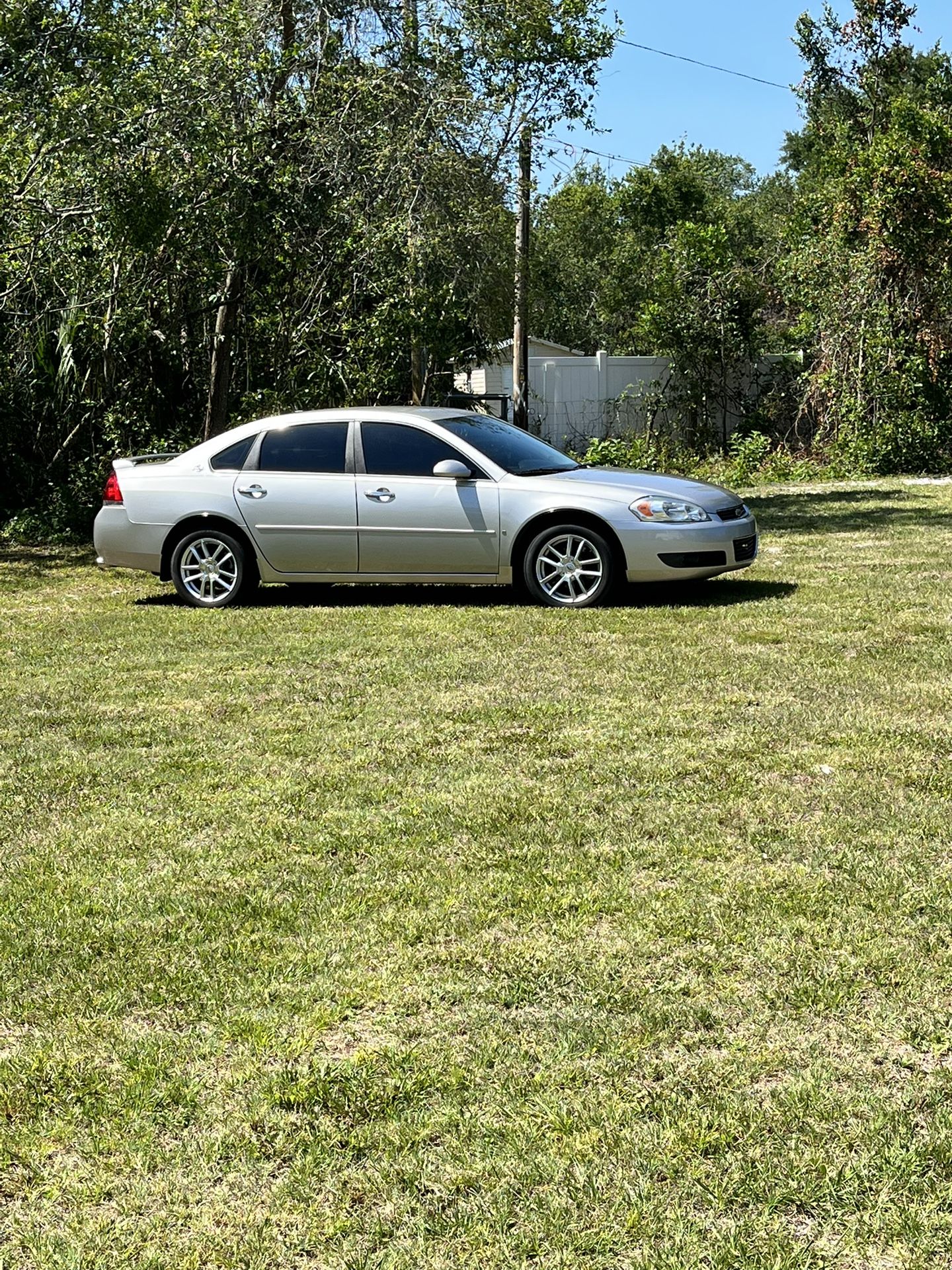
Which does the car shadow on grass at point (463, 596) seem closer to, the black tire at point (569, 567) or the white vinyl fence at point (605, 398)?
the black tire at point (569, 567)

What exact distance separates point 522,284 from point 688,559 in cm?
802

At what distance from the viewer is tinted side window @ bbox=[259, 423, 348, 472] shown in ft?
34.6

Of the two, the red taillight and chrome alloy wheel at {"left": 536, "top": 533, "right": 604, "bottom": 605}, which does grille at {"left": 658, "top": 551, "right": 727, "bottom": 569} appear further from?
the red taillight

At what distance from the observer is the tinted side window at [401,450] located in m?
10.4

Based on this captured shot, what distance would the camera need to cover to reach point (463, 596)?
10797mm

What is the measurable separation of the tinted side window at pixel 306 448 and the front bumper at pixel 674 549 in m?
2.24

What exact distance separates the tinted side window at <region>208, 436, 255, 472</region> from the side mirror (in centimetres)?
158

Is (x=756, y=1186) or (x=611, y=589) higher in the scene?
(x=611, y=589)

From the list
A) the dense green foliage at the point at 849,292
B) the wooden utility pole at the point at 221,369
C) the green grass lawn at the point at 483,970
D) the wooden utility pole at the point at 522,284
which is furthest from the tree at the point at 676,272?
the green grass lawn at the point at 483,970

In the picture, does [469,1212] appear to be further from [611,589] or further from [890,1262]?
[611,589]

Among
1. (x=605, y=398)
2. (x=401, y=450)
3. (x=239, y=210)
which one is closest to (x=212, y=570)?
(x=401, y=450)

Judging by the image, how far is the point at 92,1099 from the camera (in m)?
3.18

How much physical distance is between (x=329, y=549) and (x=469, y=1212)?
8.00 metres

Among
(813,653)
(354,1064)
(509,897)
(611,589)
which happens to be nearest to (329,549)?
(611,589)
